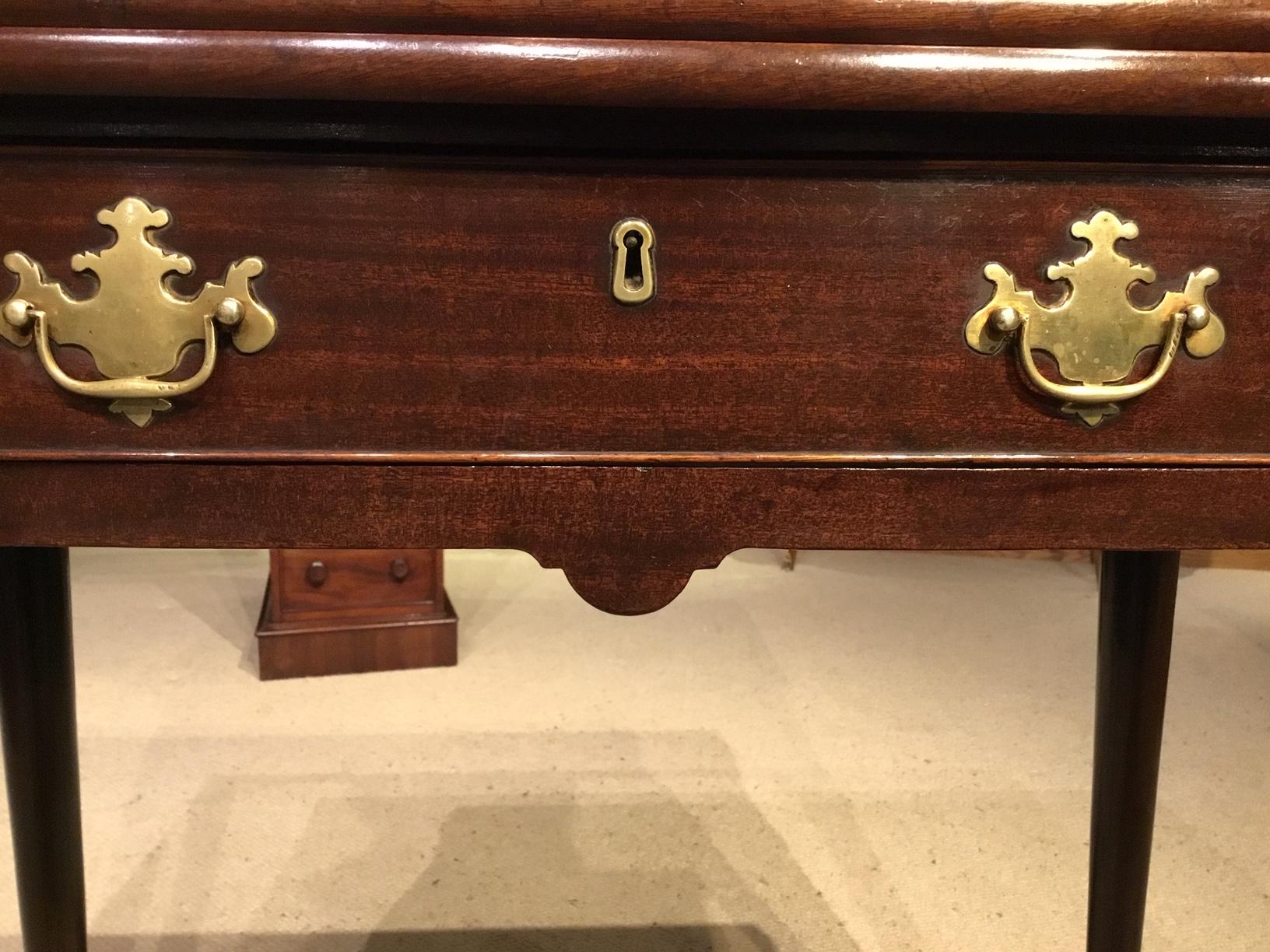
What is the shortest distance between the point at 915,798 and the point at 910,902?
0.19 meters

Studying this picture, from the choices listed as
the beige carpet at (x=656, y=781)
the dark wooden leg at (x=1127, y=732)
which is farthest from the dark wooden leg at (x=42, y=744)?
the dark wooden leg at (x=1127, y=732)

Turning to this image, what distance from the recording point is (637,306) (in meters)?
0.44

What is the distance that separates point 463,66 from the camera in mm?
382

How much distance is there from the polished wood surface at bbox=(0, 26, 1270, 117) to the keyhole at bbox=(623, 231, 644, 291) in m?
0.06

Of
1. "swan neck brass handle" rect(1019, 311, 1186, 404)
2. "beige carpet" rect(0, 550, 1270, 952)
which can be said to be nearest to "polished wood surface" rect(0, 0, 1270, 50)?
"swan neck brass handle" rect(1019, 311, 1186, 404)

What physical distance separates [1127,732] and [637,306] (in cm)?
53

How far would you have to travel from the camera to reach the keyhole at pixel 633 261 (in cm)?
43

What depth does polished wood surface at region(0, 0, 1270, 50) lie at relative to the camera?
1.26ft

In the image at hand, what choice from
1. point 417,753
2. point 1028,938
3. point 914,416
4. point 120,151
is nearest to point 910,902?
point 1028,938

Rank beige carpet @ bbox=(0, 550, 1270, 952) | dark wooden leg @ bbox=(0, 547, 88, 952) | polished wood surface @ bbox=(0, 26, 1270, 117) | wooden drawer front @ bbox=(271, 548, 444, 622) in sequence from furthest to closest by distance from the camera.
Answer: wooden drawer front @ bbox=(271, 548, 444, 622)
beige carpet @ bbox=(0, 550, 1270, 952)
dark wooden leg @ bbox=(0, 547, 88, 952)
polished wood surface @ bbox=(0, 26, 1270, 117)

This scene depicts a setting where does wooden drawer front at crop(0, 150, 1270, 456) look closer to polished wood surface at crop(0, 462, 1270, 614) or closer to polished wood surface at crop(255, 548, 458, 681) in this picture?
polished wood surface at crop(0, 462, 1270, 614)

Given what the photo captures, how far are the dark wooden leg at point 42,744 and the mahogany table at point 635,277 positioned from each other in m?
0.21

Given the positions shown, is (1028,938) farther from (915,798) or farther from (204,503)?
(204,503)

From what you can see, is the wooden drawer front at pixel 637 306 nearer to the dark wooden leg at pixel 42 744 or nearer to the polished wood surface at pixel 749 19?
the polished wood surface at pixel 749 19
